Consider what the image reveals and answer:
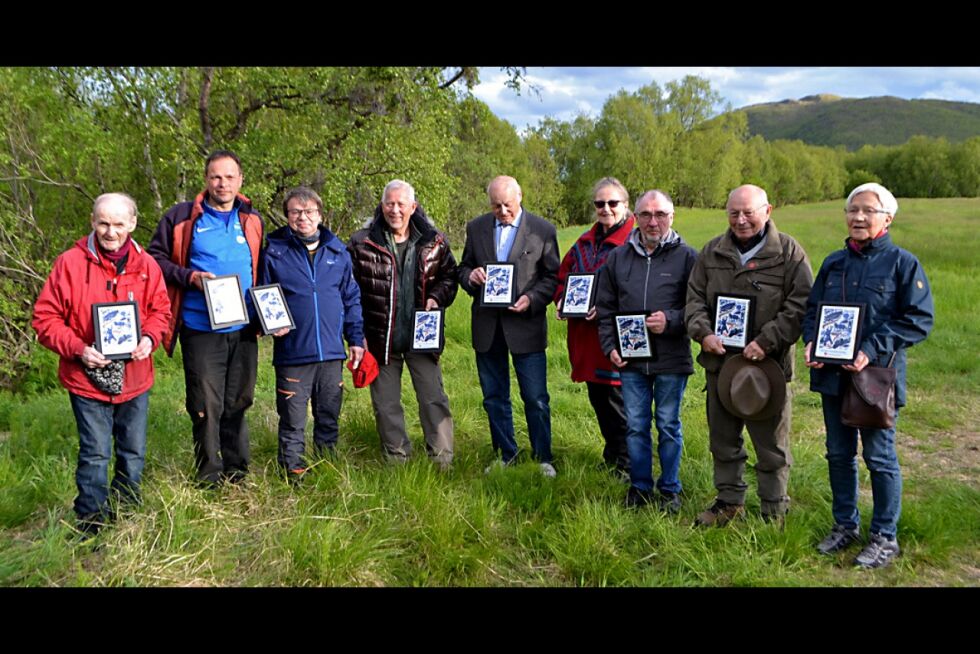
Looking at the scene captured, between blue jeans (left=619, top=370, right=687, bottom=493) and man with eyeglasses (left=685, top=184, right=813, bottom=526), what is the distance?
0.24m

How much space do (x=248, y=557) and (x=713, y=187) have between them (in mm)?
63594

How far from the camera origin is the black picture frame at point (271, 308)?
454 cm

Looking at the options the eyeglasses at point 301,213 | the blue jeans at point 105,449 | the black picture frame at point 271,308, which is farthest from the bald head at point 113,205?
the blue jeans at point 105,449

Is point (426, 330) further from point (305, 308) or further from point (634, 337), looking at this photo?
point (634, 337)

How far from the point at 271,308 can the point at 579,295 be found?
89.8 inches

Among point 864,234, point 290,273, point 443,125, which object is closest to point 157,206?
point 443,125

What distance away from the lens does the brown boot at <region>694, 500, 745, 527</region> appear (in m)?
4.45

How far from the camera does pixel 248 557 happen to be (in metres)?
3.93

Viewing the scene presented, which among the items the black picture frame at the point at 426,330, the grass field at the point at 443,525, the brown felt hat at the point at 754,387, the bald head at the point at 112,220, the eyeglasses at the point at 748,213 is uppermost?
the eyeglasses at the point at 748,213

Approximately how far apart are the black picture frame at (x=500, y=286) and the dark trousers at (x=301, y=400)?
1280 millimetres

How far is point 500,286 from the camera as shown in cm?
525

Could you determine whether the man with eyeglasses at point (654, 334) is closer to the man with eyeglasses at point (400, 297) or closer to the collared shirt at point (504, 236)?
the collared shirt at point (504, 236)

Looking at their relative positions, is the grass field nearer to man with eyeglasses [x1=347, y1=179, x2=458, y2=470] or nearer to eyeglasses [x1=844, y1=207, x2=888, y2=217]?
man with eyeglasses [x1=347, y1=179, x2=458, y2=470]

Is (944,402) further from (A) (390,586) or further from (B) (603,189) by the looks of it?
(A) (390,586)
